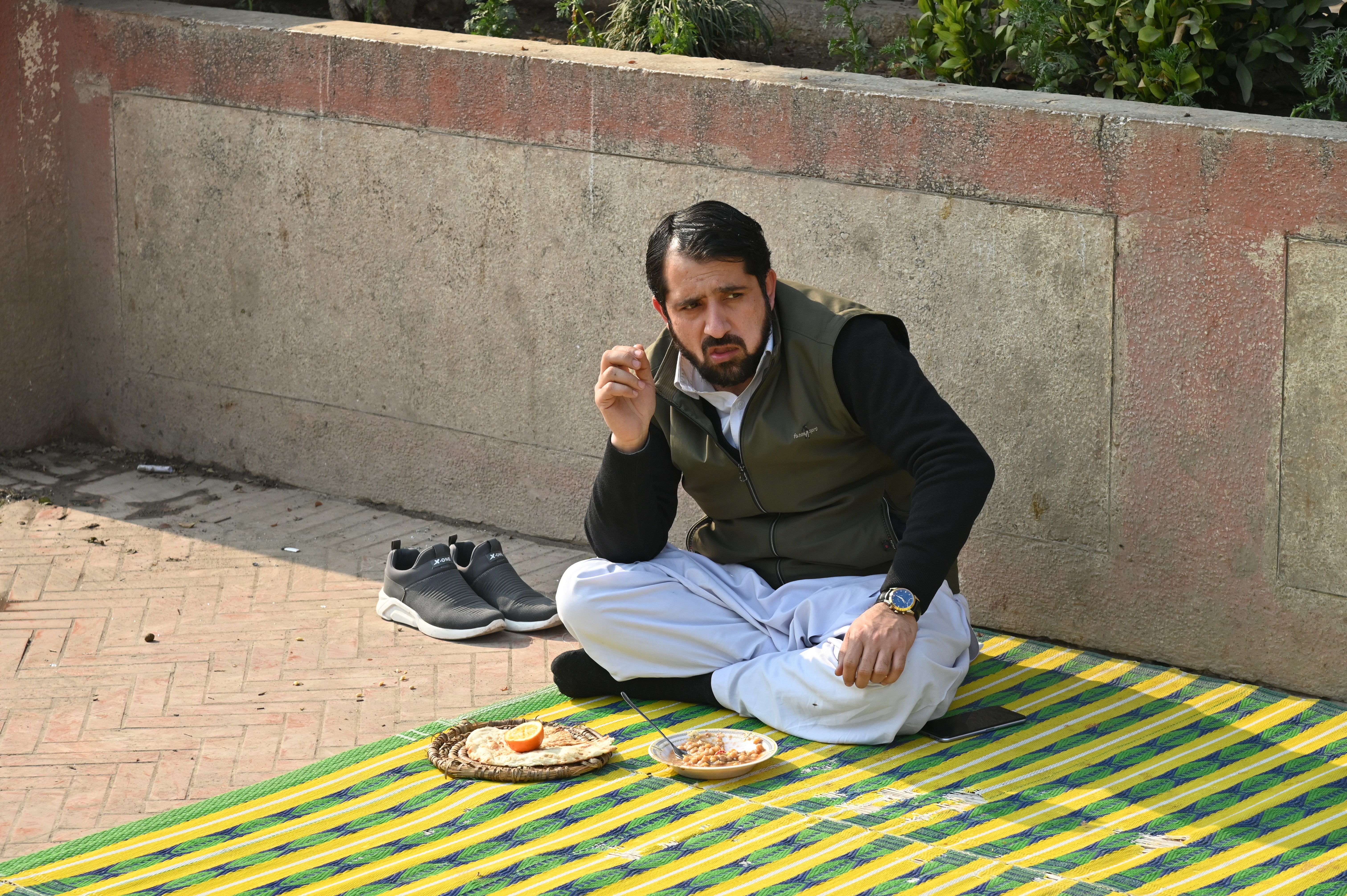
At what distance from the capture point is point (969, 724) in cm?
405

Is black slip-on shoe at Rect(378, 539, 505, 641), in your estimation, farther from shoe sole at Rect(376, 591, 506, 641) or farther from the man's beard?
the man's beard

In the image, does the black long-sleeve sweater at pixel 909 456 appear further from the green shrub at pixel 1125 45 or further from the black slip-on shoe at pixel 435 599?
the green shrub at pixel 1125 45

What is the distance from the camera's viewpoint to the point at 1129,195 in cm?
437

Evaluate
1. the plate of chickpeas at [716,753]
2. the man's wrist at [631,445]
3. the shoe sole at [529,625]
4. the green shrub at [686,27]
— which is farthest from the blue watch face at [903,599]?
the green shrub at [686,27]

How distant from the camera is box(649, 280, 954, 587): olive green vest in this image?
4.07 metres

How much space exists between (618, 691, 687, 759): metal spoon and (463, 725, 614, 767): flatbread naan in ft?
0.45

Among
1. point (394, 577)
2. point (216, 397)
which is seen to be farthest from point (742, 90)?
point (216, 397)

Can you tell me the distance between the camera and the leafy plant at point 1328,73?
4.64 m

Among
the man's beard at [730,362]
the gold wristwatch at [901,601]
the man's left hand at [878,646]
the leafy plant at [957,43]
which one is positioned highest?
the leafy plant at [957,43]

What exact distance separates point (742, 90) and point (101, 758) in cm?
269

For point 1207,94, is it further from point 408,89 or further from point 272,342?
point 272,342

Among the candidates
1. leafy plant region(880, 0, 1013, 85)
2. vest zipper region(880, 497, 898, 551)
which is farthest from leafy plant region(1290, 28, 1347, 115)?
vest zipper region(880, 497, 898, 551)

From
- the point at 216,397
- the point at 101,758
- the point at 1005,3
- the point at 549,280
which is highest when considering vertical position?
the point at 1005,3

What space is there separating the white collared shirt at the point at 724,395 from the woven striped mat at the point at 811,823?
746 millimetres
